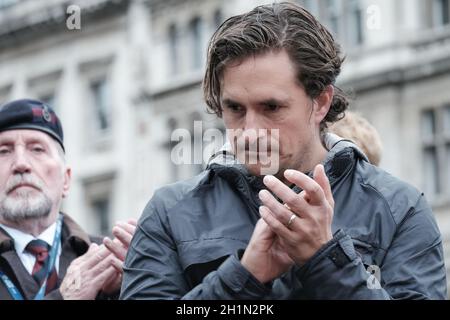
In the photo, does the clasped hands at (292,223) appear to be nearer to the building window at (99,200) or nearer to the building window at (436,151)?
the building window at (436,151)

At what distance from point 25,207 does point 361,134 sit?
53.9 inches

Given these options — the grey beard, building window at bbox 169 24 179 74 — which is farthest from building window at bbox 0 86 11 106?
the grey beard

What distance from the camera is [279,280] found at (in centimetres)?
350

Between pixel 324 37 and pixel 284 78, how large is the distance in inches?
8.6

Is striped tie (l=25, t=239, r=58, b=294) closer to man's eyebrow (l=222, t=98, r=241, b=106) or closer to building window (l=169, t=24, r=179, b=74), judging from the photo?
man's eyebrow (l=222, t=98, r=241, b=106)

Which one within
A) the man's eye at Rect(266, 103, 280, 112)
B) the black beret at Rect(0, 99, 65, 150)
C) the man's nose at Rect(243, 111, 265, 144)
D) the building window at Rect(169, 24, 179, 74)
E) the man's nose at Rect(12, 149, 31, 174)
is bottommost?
the man's nose at Rect(12, 149, 31, 174)

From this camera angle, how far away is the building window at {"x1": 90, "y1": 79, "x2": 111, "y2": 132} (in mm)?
32000

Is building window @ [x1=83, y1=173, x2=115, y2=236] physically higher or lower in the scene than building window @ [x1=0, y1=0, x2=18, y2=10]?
lower

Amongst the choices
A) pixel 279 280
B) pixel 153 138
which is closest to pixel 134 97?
pixel 153 138

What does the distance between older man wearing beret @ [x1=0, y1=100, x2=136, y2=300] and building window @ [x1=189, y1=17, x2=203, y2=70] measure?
79.6 feet

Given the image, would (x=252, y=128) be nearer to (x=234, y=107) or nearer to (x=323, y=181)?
(x=234, y=107)

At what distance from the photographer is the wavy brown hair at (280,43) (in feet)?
12.0

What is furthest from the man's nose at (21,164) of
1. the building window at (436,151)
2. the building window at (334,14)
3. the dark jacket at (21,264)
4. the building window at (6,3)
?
the building window at (6,3)

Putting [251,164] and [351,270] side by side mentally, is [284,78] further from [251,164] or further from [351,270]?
[351,270]
